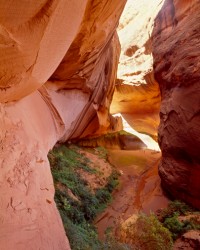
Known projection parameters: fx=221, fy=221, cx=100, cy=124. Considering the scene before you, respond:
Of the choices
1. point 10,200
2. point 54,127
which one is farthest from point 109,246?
point 54,127

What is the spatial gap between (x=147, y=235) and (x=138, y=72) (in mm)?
12787

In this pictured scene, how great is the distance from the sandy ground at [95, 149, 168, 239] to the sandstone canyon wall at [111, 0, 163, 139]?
4768mm

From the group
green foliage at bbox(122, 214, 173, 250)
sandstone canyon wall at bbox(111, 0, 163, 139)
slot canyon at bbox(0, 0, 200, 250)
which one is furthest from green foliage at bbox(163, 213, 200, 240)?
sandstone canyon wall at bbox(111, 0, 163, 139)

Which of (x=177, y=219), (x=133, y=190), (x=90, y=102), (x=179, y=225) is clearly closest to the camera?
(x=179, y=225)

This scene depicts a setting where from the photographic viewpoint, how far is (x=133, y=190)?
9398 millimetres

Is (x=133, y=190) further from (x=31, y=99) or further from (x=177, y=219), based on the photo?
(x=31, y=99)

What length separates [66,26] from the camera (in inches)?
113

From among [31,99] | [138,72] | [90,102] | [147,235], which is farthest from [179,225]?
[138,72]

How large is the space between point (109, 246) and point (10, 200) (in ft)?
7.99

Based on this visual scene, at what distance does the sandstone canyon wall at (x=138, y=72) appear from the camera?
51.4ft

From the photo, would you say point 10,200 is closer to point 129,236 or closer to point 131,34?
point 129,236

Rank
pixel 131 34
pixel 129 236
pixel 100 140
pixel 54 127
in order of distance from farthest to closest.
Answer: pixel 131 34 < pixel 100 140 < pixel 54 127 < pixel 129 236

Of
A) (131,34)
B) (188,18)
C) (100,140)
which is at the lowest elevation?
(100,140)

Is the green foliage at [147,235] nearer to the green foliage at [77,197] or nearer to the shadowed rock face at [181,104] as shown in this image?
the green foliage at [77,197]
